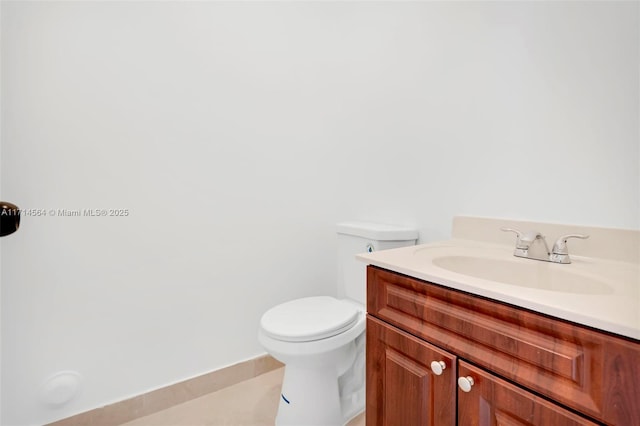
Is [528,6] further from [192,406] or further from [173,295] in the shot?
[192,406]

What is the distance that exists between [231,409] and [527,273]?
1387 millimetres

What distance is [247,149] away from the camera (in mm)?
1678

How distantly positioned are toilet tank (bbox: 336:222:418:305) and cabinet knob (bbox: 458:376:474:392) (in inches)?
30.2

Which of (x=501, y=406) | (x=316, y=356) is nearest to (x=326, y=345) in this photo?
(x=316, y=356)

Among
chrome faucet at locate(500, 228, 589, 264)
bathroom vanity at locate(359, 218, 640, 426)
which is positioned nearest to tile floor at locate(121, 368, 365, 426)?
bathroom vanity at locate(359, 218, 640, 426)

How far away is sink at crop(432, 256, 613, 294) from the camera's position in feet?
2.75

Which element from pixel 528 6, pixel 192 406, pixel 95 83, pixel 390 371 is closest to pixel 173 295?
pixel 192 406

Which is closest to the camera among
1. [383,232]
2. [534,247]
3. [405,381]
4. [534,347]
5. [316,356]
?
[534,347]

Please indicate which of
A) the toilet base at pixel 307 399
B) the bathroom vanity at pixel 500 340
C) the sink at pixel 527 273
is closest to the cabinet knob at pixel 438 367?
the bathroom vanity at pixel 500 340

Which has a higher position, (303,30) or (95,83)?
(303,30)

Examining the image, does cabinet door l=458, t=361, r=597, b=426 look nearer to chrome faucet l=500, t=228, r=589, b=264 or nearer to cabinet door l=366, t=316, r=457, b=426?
cabinet door l=366, t=316, r=457, b=426

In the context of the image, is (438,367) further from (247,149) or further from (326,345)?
(247,149)

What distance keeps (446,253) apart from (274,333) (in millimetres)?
689

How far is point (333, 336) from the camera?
1.25m
